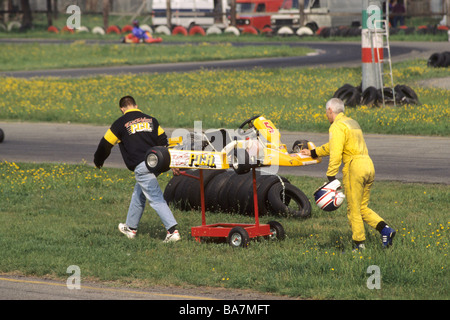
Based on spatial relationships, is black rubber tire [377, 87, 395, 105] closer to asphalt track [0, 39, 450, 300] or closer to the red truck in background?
asphalt track [0, 39, 450, 300]

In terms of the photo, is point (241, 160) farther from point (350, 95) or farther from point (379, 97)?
point (350, 95)

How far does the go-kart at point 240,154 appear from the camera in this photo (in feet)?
32.0

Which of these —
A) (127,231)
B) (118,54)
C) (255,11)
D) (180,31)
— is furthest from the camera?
Result: (255,11)

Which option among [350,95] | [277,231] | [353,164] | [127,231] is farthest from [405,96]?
[353,164]

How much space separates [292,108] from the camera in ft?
78.9

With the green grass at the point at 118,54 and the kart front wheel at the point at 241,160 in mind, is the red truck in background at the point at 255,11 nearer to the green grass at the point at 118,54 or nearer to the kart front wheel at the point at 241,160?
the green grass at the point at 118,54

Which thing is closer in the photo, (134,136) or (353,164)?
(353,164)

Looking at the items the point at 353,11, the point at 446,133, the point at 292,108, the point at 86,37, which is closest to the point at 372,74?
the point at 292,108

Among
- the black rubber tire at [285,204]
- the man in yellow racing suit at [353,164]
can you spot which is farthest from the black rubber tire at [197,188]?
the man in yellow racing suit at [353,164]

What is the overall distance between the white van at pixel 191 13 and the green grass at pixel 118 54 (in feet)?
36.4

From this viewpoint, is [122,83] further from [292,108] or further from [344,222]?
[344,222]

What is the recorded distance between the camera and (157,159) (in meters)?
10.0

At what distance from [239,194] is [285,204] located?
2.35ft

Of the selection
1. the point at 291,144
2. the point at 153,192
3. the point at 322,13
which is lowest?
the point at 291,144
